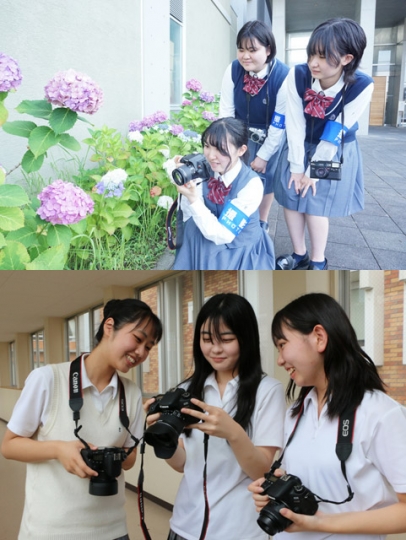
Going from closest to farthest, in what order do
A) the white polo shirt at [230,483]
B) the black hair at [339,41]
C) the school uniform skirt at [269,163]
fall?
1. the white polo shirt at [230,483]
2. the black hair at [339,41]
3. the school uniform skirt at [269,163]

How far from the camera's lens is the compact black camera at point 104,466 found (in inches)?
43.7

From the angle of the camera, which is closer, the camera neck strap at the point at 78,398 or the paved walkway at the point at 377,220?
the camera neck strap at the point at 78,398

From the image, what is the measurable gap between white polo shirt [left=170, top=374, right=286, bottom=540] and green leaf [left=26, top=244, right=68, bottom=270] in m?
0.59

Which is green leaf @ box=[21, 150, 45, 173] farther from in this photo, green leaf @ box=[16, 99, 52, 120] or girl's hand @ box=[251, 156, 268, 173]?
girl's hand @ box=[251, 156, 268, 173]

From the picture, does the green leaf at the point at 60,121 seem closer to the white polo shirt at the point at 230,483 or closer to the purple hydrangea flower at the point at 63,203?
the purple hydrangea flower at the point at 63,203

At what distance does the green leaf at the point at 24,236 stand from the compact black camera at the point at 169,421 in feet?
2.05

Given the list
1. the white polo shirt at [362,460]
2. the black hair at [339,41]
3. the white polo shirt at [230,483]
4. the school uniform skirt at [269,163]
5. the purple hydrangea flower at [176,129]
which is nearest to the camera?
the white polo shirt at [362,460]

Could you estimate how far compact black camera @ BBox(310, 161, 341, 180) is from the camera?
1.42 meters

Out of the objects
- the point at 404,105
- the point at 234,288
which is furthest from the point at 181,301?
the point at 404,105

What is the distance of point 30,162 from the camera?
152cm

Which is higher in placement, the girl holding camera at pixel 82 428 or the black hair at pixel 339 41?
the black hair at pixel 339 41

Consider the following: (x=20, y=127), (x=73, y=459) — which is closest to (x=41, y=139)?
(x=20, y=127)

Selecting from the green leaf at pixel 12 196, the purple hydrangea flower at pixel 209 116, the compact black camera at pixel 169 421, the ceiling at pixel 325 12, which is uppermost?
the ceiling at pixel 325 12

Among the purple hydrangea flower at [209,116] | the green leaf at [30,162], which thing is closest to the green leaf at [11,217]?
the green leaf at [30,162]
